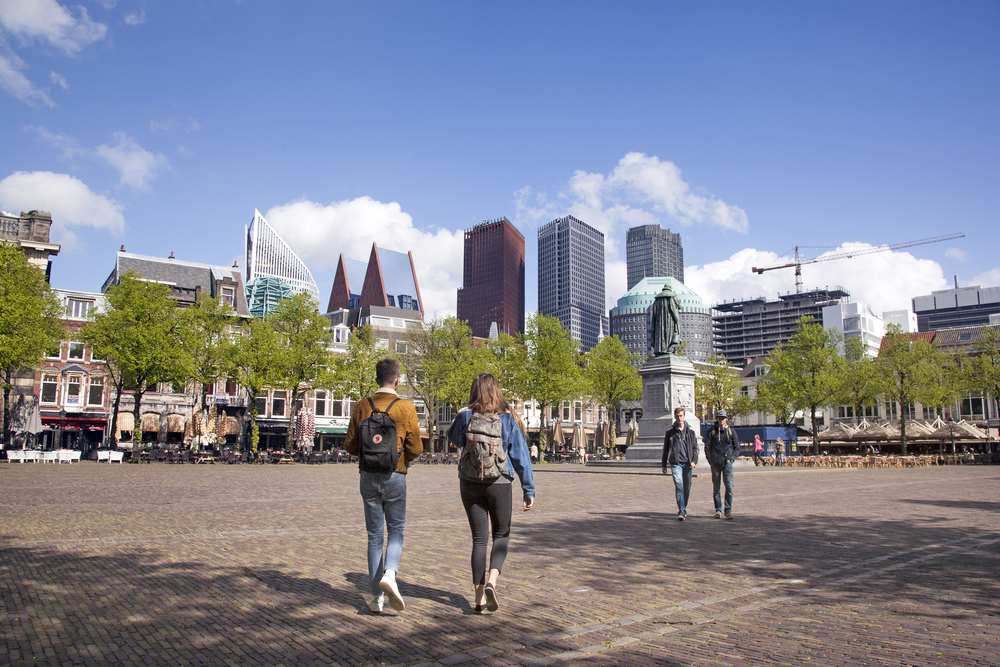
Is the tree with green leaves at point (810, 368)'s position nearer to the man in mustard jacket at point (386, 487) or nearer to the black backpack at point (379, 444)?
the man in mustard jacket at point (386, 487)

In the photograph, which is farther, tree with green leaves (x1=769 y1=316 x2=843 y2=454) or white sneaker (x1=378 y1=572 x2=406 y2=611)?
tree with green leaves (x1=769 y1=316 x2=843 y2=454)

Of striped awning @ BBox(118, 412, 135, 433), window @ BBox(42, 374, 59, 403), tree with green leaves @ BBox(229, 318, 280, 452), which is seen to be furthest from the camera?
striped awning @ BBox(118, 412, 135, 433)

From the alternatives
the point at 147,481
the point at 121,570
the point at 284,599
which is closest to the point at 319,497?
the point at 147,481

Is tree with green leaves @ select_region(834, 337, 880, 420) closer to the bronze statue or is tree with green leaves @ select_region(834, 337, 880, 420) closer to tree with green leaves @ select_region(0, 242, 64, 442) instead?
the bronze statue

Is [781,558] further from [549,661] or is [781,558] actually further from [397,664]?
[397,664]

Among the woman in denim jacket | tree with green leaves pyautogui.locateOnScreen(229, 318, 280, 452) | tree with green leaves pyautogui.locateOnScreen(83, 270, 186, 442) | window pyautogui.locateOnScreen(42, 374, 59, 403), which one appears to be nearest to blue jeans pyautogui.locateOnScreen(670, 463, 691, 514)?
the woman in denim jacket

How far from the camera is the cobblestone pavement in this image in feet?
15.0

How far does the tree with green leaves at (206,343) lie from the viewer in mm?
41781

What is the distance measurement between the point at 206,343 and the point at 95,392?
1370 cm

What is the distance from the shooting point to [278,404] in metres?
61.1

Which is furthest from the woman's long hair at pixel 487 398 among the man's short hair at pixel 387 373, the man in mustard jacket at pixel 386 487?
the man's short hair at pixel 387 373

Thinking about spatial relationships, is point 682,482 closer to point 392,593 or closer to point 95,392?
point 392,593

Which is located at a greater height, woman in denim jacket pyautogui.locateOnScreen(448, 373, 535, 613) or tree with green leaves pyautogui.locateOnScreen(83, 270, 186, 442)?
tree with green leaves pyautogui.locateOnScreen(83, 270, 186, 442)

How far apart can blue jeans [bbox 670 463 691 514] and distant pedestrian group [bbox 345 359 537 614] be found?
6611 mm
